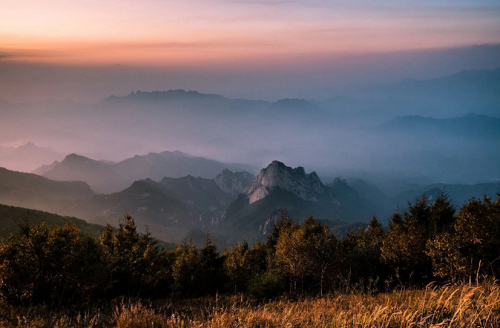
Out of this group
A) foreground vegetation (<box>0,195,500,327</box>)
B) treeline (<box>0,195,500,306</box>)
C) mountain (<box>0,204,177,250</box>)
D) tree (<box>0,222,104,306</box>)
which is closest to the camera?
foreground vegetation (<box>0,195,500,327</box>)

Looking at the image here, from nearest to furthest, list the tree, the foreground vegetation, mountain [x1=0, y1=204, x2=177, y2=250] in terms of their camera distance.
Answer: the foreground vegetation → the tree → mountain [x1=0, y1=204, x2=177, y2=250]

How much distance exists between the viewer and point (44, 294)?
23719 mm

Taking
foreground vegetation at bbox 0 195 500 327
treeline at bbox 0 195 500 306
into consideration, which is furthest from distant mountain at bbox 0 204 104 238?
foreground vegetation at bbox 0 195 500 327

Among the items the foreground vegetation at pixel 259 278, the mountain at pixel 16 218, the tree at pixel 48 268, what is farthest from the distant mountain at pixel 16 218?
the tree at pixel 48 268

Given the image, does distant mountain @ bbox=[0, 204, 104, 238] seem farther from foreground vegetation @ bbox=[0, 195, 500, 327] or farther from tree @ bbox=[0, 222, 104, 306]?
tree @ bbox=[0, 222, 104, 306]

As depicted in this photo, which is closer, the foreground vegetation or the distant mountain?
the foreground vegetation

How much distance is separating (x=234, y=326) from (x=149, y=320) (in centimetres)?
316

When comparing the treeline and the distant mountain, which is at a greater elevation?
the treeline

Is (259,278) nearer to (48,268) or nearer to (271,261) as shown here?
(271,261)

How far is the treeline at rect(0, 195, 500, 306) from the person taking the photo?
24047 millimetres

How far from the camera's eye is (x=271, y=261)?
53.7m

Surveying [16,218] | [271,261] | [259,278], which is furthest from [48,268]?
[16,218]

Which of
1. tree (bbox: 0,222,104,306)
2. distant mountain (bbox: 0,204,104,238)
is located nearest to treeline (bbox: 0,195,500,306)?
tree (bbox: 0,222,104,306)

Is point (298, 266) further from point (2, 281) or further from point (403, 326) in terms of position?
point (403, 326)
